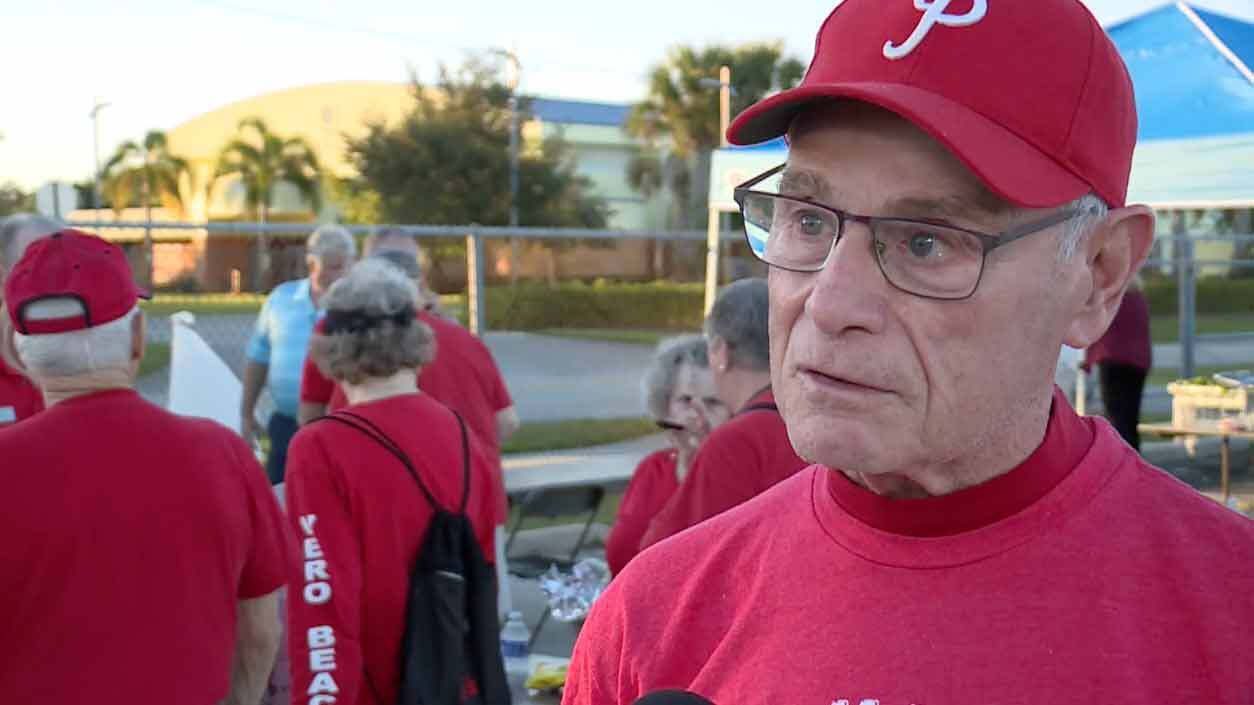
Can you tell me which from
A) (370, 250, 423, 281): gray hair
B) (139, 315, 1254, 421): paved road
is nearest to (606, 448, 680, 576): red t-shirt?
(370, 250, 423, 281): gray hair

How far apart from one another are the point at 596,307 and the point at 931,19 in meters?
24.6

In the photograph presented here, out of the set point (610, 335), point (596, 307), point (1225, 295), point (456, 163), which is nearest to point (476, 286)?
point (610, 335)

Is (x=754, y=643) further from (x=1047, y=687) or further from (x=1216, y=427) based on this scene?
(x=1216, y=427)

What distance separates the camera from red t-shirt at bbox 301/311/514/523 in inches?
199

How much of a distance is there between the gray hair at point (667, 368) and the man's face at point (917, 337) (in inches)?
116

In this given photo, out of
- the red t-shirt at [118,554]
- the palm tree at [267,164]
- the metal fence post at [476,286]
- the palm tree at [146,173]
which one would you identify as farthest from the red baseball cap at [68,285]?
the palm tree at [146,173]

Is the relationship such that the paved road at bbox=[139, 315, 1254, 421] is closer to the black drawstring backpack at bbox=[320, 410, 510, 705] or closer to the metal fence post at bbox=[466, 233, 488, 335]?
the metal fence post at bbox=[466, 233, 488, 335]

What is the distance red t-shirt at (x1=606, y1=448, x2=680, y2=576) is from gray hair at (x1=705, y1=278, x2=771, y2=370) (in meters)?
0.89

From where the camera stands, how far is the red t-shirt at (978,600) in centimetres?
108

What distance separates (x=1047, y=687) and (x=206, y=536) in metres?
2.19

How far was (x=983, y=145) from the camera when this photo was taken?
1136 mm

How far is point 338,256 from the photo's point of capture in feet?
19.8

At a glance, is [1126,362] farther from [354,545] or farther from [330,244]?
[354,545]

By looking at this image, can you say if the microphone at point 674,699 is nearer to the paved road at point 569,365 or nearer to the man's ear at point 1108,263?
the man's ear at point 1108,263
